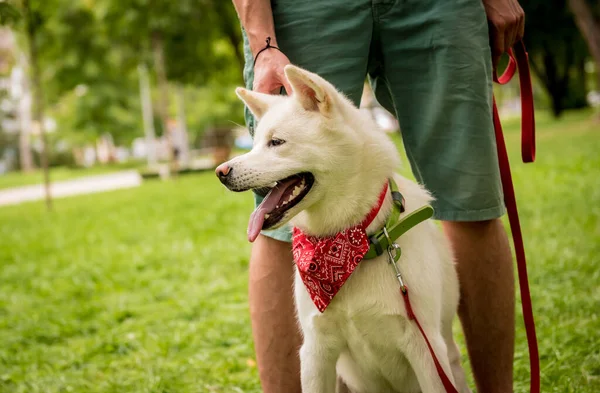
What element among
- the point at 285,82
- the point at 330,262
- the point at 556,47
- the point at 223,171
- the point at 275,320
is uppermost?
the point at 556,47

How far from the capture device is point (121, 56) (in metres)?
17.0

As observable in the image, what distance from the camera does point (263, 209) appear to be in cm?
200

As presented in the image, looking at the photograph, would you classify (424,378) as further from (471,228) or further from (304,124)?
(304,124)

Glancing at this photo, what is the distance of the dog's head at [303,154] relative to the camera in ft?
6.65

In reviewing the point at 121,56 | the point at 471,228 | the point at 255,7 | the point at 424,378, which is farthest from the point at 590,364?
the point at 121,56

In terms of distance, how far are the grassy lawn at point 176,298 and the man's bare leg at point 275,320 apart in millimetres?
771

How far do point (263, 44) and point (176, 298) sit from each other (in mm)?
3351

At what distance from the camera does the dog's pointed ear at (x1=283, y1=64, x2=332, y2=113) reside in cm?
195

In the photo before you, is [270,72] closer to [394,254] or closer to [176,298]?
[394,254]

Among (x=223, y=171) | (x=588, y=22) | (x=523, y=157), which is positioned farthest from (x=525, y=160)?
(x=588, y=22)

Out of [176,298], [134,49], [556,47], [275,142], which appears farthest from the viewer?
[556,47]

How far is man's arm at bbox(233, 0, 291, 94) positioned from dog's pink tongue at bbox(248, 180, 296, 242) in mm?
380

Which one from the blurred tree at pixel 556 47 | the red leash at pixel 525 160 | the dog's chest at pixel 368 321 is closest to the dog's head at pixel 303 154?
the dog's chest at pixel 368 321

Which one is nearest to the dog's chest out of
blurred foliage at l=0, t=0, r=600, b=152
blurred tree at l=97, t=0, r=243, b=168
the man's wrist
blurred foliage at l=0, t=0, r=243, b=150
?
the man's wrist
